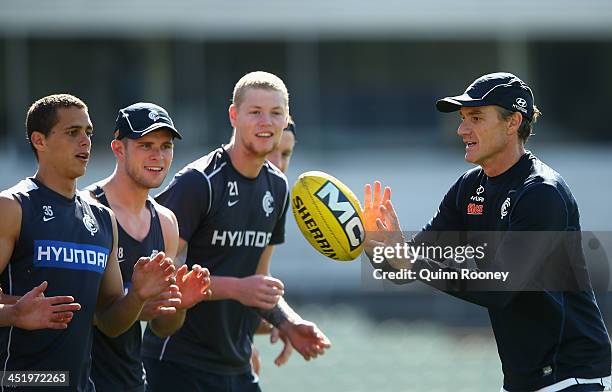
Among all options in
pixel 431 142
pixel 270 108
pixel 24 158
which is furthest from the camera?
pixel 431 142

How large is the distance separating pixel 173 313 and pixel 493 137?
1900 millimetres

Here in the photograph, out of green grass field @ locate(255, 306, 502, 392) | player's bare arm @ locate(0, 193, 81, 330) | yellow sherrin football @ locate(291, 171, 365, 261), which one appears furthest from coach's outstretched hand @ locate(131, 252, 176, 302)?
green grass field @ locate(255, 306, 502, 392)

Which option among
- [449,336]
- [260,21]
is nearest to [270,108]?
[449,336]

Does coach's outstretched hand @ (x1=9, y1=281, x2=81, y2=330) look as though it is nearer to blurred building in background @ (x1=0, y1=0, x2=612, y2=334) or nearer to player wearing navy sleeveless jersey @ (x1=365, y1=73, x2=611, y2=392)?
player wearing navy sleeveless jersey @ (x1=365, y1=73, x2=611, y2=392)

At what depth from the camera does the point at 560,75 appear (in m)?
19.5

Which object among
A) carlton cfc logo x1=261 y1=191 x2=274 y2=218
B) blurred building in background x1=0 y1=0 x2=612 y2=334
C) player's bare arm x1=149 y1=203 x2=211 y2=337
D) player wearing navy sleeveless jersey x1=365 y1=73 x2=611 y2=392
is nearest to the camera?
player wearing navy sleeveless jersey x1=365 y1=73 x2=611 y2=392

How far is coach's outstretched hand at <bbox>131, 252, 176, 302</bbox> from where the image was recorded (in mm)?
4938

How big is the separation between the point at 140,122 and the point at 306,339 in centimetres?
170

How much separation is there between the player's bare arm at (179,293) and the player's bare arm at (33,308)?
26.3 inches

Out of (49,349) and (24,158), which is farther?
(24,158)

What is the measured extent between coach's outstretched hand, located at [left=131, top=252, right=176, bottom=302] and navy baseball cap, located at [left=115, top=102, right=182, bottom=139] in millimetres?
892

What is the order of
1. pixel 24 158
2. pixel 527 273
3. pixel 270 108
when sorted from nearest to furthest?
pixel 527 273 < pixel 270 108 < pixel 24 158

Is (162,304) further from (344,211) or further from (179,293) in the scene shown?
(344,211)

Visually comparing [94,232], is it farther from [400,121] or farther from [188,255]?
[400,121]
